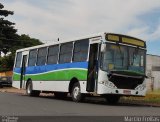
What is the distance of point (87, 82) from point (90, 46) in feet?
5.53

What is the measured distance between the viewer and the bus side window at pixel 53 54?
25227 millimetres

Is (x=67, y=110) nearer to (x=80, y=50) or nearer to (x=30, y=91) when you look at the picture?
(x=80, y=50)

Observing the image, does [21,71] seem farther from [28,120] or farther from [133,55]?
[28,120]

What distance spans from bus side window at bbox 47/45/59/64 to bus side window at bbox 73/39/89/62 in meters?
2.48

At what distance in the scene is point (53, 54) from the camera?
2564cm

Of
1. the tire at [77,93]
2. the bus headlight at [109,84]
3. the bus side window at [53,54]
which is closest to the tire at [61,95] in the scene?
the bus side window at [53,54]

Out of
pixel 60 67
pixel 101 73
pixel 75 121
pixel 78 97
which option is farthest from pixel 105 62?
pixel 75 121

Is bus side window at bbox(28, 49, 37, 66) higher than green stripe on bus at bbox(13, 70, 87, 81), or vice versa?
bus side window at bbox(28, 49, 37, 66)

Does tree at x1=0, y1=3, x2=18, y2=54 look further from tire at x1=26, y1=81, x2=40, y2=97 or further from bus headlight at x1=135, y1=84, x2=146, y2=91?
bus headlight at x1=135, y1=84, x2=146, y2=91

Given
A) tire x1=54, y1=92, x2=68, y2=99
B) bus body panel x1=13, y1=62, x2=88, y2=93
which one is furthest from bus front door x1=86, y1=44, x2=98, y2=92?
tire x1=54, y1=92, x2=68, y2=99

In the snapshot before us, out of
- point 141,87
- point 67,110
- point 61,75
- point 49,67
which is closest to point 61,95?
point 49,67

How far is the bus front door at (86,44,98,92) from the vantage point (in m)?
20.9

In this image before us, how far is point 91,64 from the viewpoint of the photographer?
21234 millimetres

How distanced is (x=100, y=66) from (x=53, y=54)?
5838mm
